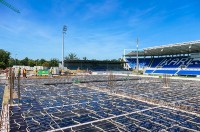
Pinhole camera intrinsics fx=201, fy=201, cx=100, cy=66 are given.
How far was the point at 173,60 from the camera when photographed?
50.6 meters

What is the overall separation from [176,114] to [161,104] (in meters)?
1.87

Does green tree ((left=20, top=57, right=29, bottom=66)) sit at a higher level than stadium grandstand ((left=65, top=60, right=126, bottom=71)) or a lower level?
higher

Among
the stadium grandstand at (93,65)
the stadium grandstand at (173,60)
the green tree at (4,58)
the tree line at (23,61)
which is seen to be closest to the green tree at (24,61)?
the tree line at (23,61)

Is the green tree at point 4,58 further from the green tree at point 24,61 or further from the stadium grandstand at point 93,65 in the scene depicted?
the green tree at point 24,61

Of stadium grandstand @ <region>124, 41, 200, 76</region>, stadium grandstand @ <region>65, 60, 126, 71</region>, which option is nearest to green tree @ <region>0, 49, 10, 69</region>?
stadium grandstand @ <region>65, 60, 126, 71</region>

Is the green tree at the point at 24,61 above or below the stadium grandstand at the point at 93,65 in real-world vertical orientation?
above

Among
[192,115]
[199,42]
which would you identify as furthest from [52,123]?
[199,42]

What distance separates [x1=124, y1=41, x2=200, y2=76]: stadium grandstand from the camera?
136ft

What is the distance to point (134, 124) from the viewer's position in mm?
6684

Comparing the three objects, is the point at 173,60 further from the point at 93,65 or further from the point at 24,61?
the point at 24,61

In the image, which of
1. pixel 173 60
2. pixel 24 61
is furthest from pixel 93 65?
pixel 24 61

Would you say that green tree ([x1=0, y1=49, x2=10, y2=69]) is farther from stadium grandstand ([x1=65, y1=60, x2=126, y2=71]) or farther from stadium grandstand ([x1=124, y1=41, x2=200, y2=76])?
stadium grandstand ([x1=124, y1=41, x2=200, y2=76])

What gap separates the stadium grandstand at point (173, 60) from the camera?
41.5 meters

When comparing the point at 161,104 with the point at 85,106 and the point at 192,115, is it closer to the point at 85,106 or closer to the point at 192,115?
the point at 192,115
